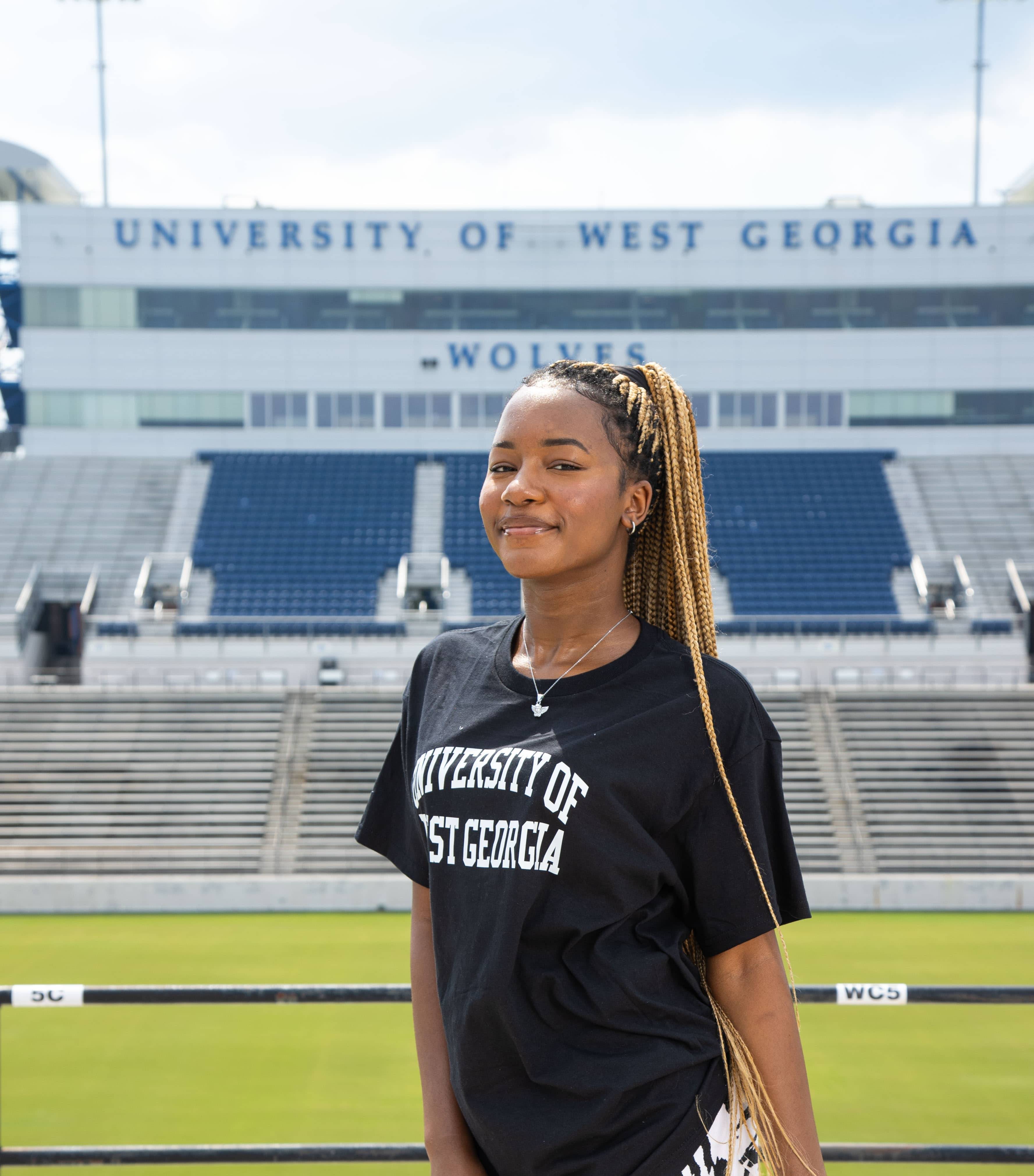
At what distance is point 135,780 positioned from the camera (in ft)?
54.6

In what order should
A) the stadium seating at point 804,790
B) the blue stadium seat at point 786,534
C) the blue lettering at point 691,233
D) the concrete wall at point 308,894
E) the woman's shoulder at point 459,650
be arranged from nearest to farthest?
the woman's shoulder at point 459,650, the concrete wall at point 308,894, the stadium seating at point 804,790, the blue stadium seat at point 786,534, the blue lettering at point 691,233

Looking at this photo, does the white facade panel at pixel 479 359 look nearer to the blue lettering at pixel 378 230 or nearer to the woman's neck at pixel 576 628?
the blue lettering at pixel 378 230

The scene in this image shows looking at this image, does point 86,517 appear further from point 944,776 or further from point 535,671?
point 535,671

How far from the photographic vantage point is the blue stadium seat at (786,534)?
2405 centimetres

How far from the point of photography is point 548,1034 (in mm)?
1459

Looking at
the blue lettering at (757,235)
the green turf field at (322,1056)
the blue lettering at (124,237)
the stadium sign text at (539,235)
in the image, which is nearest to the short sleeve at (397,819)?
the green turf field at (322,1056)

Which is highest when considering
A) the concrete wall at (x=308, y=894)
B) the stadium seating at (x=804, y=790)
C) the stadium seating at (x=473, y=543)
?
the stadium seating at (x=473, y=543)

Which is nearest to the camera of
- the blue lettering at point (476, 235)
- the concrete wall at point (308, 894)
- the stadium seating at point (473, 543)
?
the concrete wall at point (308, 894)

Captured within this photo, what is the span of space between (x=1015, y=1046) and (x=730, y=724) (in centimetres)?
764

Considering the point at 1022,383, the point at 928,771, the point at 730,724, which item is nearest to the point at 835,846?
the point at 928,771

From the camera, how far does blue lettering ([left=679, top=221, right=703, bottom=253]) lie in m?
29.2

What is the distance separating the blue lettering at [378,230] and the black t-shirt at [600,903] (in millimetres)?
29082

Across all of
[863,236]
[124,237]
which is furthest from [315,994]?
[863,236]

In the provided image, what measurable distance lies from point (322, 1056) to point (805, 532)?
20.9m
